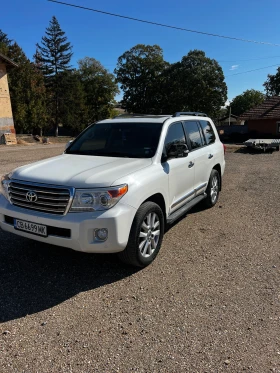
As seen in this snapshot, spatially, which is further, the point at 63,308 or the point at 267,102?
the point at 267,102

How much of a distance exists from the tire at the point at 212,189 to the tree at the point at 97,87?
5466 centimetres

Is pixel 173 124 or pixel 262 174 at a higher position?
pixel 173 124

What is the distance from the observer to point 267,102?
31.6 meters

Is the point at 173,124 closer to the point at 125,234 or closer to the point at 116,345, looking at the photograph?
the point at 125,234

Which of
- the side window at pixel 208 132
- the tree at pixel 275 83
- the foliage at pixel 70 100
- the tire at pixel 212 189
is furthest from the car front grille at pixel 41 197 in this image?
the tree at pixel 275 83

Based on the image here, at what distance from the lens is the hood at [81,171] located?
3.29 metres

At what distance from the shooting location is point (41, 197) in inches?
132

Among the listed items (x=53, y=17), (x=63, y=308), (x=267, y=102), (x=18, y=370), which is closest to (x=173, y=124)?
(x=63, y=308)

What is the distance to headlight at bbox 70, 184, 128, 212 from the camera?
3.21 metres

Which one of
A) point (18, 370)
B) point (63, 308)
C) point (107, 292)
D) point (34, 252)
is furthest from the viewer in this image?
point (34, 252)

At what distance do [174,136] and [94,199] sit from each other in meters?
2.00

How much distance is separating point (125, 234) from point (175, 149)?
5.09ft

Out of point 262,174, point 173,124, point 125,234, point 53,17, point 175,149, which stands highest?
point 53,17

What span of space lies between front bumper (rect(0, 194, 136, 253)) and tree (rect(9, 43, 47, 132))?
35.0m
